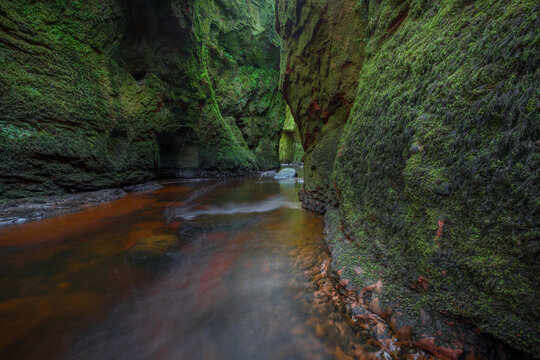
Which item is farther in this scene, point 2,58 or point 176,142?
point 176,142

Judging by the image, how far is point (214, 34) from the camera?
16.3m

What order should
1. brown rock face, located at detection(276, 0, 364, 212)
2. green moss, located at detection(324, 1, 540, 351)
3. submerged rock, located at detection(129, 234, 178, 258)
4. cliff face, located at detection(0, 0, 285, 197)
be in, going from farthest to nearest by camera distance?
cliff face, located at detection(0, 0, 285, 197) < brown rock face, located at detection(276, 0, 364, 212) < submerged rock, located at detection(129, 234, 178, 258) < green moss, located at detection(324, 1, 540, 351)

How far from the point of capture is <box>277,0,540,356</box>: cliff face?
971 mm

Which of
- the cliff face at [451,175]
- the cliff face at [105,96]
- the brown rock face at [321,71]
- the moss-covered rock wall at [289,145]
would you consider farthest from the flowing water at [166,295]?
the moss-covered rock wall at [289,145]

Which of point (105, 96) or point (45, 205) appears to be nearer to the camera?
point (45, 205)

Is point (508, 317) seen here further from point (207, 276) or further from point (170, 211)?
point (170, 211)

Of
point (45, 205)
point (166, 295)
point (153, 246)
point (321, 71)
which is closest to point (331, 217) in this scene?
point (166, 295)

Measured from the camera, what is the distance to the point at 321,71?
504 centimetres

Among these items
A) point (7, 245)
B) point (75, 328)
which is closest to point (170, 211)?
point (7, 245)

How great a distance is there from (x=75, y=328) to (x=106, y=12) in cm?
937

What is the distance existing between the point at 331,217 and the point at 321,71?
11.5ft

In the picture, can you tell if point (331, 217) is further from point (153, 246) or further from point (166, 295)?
point (153, 246)

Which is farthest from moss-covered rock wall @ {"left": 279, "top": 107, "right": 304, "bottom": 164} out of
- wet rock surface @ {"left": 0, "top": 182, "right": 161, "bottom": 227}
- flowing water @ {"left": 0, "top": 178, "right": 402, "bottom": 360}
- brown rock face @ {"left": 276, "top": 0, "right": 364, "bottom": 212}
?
flowing water @ {"left": 0, "top": 178, "right": 402, "bottom": 360}

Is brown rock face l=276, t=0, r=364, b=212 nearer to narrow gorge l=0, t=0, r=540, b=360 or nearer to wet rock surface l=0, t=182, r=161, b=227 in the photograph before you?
narrow gorge l=0, t=0, r=540, b=360
